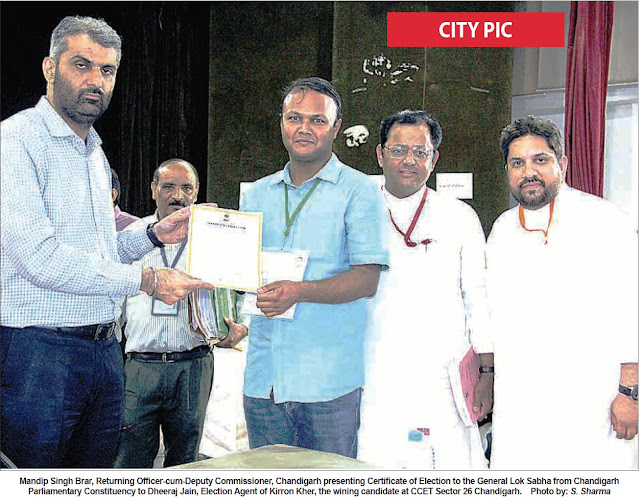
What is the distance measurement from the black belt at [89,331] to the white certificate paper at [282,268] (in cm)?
44

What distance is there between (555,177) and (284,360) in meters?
1.05

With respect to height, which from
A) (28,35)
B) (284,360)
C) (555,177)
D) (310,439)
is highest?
(28,35)

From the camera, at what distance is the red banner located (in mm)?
2803

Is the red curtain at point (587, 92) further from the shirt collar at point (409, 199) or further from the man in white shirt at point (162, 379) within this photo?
the man in white shirt at point (162, 379)

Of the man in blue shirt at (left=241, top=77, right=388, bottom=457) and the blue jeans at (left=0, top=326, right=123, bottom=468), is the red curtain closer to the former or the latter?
the man in blue shirt at (left=241, top=77, right=388, bottom=457)

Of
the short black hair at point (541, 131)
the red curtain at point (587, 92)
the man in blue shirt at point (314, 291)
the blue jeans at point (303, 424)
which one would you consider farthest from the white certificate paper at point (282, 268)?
the red curtain at point (587, 92)

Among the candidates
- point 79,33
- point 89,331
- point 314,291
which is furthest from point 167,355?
point 79,33

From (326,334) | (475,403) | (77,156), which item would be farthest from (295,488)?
(77,156)

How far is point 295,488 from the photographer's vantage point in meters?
1.76

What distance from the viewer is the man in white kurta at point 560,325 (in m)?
2.39

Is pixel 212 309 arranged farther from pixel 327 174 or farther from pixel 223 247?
pixel 327 174

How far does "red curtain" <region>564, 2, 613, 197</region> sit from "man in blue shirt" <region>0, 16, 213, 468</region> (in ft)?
7.98

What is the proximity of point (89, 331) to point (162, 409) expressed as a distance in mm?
727

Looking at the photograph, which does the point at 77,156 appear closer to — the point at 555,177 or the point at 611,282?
the point at 555,177
